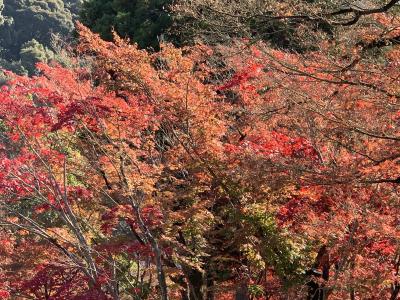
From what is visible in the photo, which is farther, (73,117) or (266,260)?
(73,117)

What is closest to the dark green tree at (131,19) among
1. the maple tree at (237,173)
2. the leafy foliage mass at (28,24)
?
the maple tree at (237,173)

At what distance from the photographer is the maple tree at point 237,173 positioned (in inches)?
279

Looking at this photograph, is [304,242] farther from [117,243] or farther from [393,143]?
[117,243]

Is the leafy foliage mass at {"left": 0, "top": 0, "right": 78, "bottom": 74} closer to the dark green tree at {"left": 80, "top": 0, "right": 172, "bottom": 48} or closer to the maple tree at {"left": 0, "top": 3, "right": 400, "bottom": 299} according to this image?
the dark green tree at {"left": 80, "top": 0, "right": 172, "bottom": 48}

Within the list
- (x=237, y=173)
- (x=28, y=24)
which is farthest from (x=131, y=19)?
(x=28, y=24)

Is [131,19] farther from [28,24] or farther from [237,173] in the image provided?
[28,24]

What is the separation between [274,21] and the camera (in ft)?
20.4

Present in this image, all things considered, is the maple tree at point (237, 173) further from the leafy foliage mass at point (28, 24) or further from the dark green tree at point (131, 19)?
the leafy foliage mass at point (28, 24)

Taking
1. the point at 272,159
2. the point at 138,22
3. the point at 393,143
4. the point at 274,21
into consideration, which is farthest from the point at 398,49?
the point at 138,22

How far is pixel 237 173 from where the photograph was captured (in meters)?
8.02

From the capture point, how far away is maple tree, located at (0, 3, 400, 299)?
7078 millimetres

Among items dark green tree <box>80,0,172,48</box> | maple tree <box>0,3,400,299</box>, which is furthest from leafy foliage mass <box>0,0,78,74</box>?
maple tree <box>0,3,400,299</box>

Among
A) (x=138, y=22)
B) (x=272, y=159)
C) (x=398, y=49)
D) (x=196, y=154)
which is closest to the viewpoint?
(x=398, y=49)

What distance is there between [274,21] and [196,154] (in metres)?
3.43
